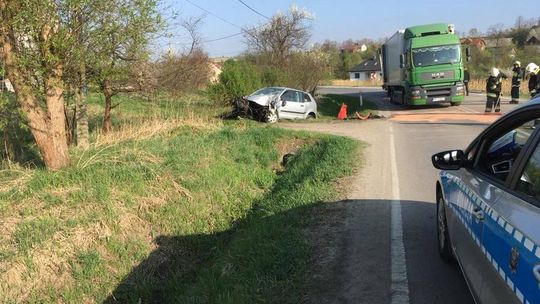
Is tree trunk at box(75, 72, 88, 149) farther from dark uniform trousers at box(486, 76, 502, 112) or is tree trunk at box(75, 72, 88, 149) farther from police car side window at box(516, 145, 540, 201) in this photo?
dark uniform trousers at box(486, 76, 502, 112)

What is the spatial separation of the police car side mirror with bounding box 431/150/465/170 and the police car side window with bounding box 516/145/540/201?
1178 mm

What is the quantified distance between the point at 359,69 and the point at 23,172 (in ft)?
333

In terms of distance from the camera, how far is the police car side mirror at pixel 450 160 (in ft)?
13.4

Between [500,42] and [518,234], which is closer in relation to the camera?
[518,234]

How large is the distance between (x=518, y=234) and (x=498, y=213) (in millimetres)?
430

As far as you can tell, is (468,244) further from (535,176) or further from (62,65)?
(62,65)

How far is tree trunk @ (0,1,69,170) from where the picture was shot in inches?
314

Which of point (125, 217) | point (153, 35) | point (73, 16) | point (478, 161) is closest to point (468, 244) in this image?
point (478, 161)

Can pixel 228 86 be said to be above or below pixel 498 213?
above

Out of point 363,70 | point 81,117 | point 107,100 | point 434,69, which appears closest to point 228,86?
point 107,100

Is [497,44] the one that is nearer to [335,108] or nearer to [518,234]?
[335,108]

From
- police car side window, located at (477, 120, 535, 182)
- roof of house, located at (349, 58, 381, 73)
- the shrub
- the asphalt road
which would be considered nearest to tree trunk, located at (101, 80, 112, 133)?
the asphalt road

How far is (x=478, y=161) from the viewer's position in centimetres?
402

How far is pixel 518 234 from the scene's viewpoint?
244 centimetres
